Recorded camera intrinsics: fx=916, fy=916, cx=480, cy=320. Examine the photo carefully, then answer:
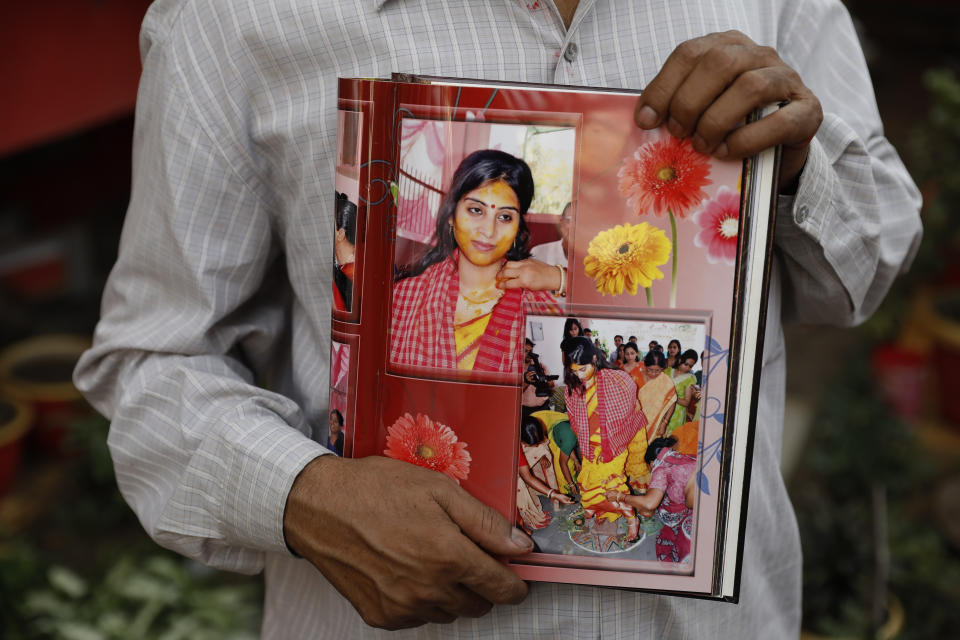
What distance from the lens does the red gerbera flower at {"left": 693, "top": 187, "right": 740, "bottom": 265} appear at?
2.70 ft

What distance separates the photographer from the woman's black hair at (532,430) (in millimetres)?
853

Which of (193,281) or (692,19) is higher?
(692,19)

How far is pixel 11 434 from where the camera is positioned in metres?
2.81

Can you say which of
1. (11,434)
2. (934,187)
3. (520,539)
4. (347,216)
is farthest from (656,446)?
(934,187)

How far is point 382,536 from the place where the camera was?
854 millimetres

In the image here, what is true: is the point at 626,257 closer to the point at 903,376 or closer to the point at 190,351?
the point at 190,351

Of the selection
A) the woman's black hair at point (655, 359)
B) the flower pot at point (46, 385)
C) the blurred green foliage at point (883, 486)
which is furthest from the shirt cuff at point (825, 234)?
the flower pot at point (46, 385)

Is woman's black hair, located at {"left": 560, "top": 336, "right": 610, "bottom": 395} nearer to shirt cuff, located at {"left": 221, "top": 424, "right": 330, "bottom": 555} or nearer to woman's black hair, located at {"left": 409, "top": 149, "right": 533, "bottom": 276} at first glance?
woman's black hair, located at {"left": 409, "top": 149, "right": 533, "bottom": 276}

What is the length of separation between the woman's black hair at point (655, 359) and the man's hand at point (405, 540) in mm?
200

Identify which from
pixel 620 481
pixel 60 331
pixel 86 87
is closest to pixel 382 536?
pixel 620 481

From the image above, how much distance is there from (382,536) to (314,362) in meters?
0.27

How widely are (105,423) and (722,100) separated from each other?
268 cm

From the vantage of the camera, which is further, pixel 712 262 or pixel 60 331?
pixel 60 331

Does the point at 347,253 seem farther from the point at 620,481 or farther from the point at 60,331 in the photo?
the point at 60,331
